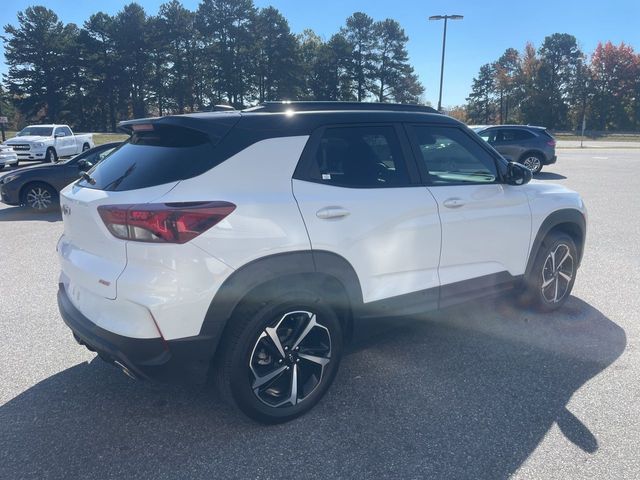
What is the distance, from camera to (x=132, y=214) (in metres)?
2.47

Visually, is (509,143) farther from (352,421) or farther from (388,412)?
(352,421)

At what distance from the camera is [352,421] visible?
297 cm

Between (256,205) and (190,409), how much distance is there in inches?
54.9

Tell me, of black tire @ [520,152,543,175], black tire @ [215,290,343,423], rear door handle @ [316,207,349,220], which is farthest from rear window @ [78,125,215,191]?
black tire @ [520,152,543,175]

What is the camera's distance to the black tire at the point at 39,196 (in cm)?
987

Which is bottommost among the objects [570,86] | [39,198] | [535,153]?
[39,198]

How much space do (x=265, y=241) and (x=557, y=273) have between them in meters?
3.08

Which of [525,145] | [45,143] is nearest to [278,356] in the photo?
[525,145]

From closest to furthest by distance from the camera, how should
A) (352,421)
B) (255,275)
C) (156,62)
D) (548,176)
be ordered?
(255,275)
(352,421)
(548,176)
(156,62)

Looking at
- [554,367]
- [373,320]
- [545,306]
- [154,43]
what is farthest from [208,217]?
[154,43]

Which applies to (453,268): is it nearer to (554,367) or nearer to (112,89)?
(554,367)

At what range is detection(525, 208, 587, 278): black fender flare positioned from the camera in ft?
13.8

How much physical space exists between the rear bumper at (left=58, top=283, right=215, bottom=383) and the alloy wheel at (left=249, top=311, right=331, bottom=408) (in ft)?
0.96

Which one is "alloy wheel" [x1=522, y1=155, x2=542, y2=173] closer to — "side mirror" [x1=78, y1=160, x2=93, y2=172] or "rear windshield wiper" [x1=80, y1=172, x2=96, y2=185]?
"side mirror" [x1=78, y1=160, x2=93, y2=172]
